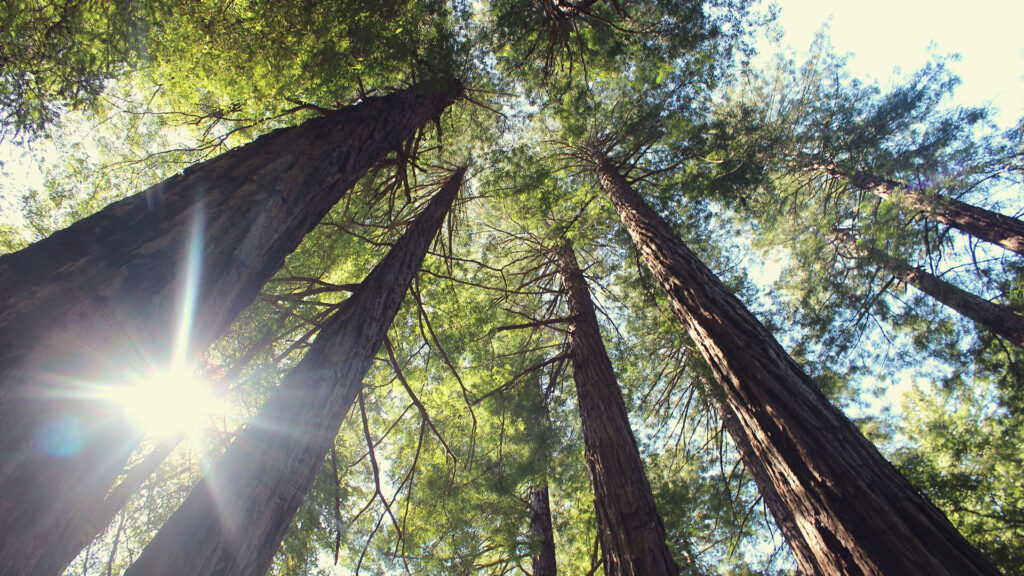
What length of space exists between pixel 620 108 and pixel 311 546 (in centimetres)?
753

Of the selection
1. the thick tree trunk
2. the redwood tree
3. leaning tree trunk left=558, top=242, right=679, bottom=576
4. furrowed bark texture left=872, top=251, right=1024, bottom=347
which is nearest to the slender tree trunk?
leaning tree trunk left=558, top=242, right=679, bottom=576

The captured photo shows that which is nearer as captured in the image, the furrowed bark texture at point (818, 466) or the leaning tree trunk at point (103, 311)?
the leaning tree trunk at point (103, 311)

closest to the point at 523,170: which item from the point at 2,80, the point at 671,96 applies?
the point at 671,96

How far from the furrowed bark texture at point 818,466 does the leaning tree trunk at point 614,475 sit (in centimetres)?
98

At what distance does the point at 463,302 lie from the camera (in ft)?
17.6

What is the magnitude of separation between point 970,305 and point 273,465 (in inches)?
358

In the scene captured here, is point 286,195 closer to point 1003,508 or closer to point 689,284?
point 689,284

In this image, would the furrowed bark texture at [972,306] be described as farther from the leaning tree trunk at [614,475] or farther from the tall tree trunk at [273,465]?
the tall tree trunk at [273,465]

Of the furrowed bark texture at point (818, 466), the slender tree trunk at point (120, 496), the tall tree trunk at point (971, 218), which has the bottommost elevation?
the furrowed bark texture at point (818, 466)

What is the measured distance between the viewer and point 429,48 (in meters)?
4.41

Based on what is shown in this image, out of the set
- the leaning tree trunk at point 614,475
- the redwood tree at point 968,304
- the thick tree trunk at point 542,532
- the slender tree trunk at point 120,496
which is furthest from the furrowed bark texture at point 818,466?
the redwood tree at point 968,304

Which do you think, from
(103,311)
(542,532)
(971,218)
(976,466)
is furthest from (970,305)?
(103,311)

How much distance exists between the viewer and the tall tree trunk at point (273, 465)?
1515mm

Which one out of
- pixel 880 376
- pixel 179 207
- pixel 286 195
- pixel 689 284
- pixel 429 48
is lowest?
pixel 179 207
